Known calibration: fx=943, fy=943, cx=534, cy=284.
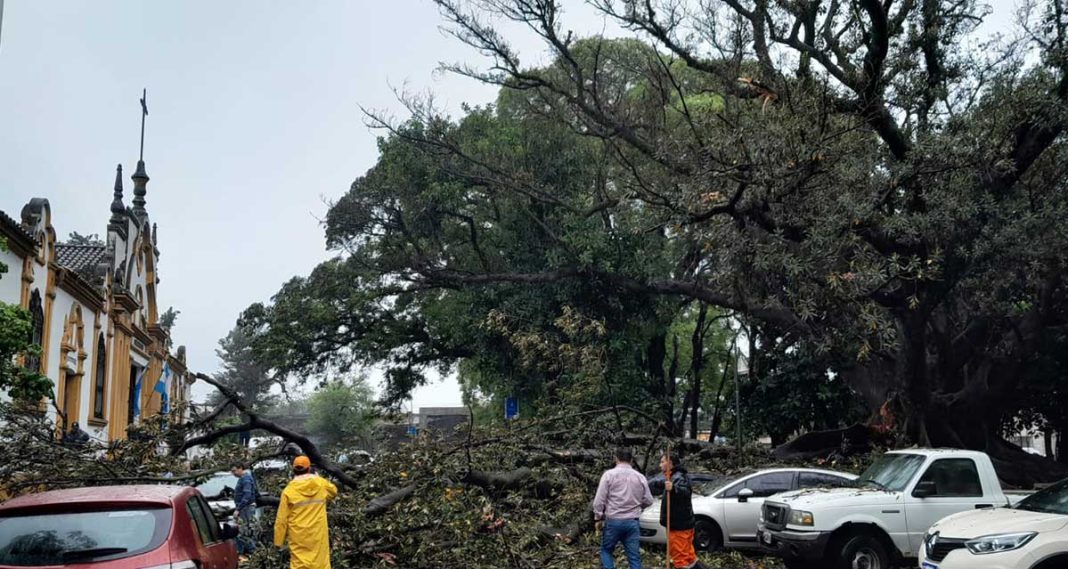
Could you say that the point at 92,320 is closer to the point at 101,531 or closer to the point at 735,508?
the point at 735,508

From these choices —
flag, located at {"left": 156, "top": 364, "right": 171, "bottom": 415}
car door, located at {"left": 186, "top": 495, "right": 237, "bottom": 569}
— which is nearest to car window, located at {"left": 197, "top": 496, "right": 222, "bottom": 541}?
car door, located at {"left": 186, "top": 495, "right": 237, "bottom": 569}

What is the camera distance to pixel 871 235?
18.4m

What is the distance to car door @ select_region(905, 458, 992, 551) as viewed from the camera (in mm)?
12375

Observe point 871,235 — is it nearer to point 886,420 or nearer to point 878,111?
point 878,111

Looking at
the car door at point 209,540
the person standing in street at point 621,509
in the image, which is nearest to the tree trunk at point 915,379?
the person standing in street at point 621,509

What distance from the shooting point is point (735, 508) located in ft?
49.0

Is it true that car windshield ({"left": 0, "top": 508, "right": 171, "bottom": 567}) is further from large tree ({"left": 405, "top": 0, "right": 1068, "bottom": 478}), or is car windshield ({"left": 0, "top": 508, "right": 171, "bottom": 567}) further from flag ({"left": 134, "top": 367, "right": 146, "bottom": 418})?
flag ({"left": 134, "top": 367, "right": 146, "bottom": 418})

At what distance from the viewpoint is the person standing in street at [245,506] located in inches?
472

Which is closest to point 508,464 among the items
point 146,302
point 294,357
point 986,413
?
point 986,413

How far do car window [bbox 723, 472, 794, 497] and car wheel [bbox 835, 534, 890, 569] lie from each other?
2882 mm

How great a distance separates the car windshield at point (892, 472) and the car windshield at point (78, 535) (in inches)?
386

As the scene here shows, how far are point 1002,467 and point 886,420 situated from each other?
10.7 feet

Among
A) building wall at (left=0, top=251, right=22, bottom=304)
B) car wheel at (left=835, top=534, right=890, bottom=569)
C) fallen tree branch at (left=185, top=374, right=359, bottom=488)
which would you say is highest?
building wall at (left=0, top=251, right=22, bottom=304)

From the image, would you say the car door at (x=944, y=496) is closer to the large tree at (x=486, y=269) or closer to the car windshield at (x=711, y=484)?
the car windshield at (x=711, y=484)
